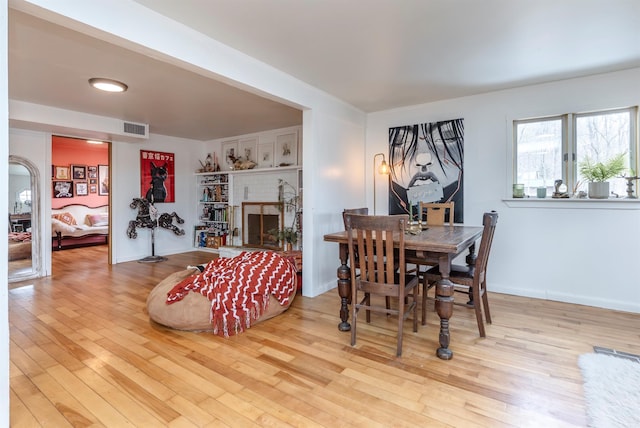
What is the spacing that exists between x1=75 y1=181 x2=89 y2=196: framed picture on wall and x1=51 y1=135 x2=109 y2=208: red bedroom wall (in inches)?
2.8

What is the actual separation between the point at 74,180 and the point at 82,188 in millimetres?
239

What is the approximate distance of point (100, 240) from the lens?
7.54 meters

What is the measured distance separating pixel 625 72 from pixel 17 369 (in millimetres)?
5544

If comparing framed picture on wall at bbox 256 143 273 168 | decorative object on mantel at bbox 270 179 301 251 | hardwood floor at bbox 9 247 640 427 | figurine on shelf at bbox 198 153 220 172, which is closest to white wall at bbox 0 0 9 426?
hardwood floor at bbox 9 247 640 427

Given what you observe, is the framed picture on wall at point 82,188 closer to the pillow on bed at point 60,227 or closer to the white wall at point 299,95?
the pillow on bed at point 60,227

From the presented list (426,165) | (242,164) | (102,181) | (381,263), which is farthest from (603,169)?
(102,181)

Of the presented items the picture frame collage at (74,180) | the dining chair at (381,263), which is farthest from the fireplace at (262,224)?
the picture frame collage at (74,180)

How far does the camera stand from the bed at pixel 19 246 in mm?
4508

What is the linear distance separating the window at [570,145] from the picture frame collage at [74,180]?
28.8 feet

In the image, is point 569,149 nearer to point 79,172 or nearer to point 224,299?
point 224,299

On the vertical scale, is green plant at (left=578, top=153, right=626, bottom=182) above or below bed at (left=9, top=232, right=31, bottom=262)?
above

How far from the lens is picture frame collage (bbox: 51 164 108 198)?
7.25 meters

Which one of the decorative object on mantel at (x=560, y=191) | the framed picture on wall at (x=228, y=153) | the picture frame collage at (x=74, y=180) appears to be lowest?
the decorative object on mantel at (x=560, y=191)

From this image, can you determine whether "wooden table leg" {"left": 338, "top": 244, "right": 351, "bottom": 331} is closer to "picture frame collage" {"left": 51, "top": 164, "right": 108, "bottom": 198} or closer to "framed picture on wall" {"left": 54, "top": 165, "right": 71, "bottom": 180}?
"picture frame collage" {"left": 51, "top": 164, "right": 108, "bottom": 198}
